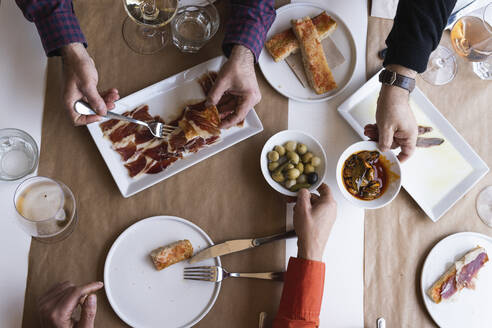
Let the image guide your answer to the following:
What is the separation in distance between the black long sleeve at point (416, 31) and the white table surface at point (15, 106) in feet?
3.60

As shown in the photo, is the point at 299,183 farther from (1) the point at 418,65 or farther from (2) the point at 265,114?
(1) the point at 418,65

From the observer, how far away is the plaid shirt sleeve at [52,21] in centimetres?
108

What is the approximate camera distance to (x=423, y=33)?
45.9 inches

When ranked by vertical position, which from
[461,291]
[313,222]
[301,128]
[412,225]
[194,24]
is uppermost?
[194,24]

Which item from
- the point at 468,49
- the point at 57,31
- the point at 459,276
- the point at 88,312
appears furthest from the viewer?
the point at 468,49

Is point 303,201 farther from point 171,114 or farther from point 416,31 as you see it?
point 416,31

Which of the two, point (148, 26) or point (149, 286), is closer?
point (149, 286)

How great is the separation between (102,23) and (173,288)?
869 millimetres

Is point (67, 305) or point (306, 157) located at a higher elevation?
point (306, 157)

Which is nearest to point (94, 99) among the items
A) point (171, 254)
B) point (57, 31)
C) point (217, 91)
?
point (57, 31)

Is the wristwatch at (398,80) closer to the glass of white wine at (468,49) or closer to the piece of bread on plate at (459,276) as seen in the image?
the glass of white wine at (468,49)

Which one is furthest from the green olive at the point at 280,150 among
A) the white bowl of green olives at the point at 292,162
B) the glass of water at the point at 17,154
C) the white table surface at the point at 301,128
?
the glass of water at the point at 17,154

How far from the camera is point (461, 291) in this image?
3.88ft

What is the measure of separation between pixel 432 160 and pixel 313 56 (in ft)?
1.71
